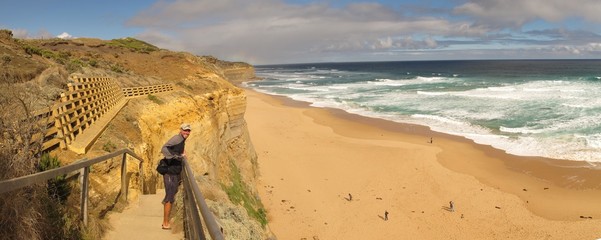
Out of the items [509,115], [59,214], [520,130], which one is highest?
[59,214]

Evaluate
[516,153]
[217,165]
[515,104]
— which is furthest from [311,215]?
[515,104]

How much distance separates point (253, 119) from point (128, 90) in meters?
25.6

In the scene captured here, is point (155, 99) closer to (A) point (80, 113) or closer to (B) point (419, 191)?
(A) point (80, 113)

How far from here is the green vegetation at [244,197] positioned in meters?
13.5

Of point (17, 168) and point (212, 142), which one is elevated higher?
point (17, 168)

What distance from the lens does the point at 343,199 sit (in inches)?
748

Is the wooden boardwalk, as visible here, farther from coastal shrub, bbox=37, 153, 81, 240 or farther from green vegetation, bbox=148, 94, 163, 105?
green vegetation, bbox=148, 94, 163, 105

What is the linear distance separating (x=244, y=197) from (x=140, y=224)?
8729 mm

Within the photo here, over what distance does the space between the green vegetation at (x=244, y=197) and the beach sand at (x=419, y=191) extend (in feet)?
3.27

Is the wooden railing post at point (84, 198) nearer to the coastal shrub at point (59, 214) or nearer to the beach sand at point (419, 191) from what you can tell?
the coastal shrub at point (59, 214)

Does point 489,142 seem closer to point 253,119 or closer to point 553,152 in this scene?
point 553,152

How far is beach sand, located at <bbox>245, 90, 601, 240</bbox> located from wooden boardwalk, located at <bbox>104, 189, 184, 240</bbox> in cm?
912

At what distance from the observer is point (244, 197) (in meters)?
14.7

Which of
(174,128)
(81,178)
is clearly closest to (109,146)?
(81,178)
